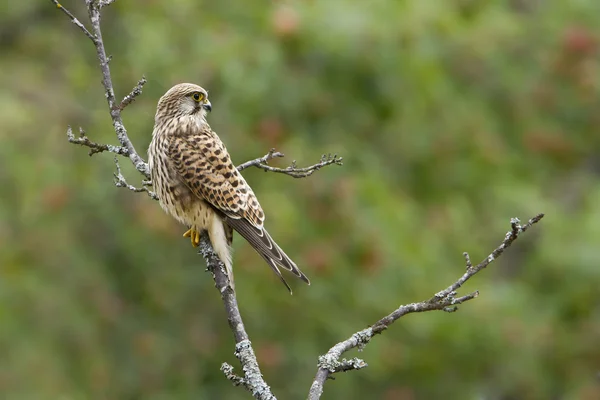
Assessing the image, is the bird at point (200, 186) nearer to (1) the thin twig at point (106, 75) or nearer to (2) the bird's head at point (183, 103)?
(2) the bird's head at point (183, 103)

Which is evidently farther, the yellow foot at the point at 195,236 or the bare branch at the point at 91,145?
the yellow foot at the point at 195,236

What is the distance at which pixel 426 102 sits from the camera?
720 cm

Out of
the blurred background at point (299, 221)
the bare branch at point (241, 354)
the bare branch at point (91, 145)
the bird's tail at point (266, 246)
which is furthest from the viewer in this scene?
the blurred background at point (299, 221)

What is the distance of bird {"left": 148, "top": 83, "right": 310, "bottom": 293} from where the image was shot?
425 cm

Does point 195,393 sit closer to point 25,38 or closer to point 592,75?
point 25,38

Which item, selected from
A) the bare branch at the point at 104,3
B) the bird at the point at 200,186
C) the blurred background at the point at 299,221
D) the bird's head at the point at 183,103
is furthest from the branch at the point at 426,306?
the blurred background at the point at 299,221

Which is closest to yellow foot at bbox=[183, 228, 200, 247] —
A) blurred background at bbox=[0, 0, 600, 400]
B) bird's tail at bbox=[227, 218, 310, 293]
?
bird's tail at bbox=[227, 218, 310, 293]

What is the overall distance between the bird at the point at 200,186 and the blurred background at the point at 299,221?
5.10 feet

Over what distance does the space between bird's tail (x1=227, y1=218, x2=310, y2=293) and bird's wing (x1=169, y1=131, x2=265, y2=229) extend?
1.3 inches

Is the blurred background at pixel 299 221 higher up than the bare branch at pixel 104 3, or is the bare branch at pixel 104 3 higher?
the blurred background at pixel 299 221

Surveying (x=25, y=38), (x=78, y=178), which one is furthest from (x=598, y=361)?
(x=25, y=38)

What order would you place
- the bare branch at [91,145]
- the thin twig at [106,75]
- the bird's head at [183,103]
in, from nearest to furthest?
the thin twig at [106,75] < the bare branch at [91,145] < the bird's head at [183,103]

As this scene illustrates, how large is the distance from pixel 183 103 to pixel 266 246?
40.2 inches

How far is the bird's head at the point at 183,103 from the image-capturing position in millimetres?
4695
